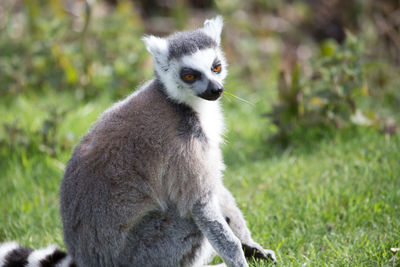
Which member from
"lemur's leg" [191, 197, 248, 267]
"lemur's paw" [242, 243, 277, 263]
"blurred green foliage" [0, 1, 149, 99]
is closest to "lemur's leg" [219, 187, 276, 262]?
"lemur's paw" [242, 243, 277, 263]

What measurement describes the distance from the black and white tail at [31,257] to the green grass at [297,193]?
59 cm

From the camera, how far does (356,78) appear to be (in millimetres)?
5215

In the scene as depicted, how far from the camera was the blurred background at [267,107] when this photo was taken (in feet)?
13.4

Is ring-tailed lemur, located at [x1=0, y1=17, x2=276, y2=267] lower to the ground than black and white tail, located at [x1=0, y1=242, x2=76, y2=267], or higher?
higher

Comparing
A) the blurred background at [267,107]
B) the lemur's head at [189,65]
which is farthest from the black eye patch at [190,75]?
the blurred background at [267,107]

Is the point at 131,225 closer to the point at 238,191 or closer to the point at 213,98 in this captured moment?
the point at 213,98

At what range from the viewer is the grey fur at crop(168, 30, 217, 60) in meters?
3.40

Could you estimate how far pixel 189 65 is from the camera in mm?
3359

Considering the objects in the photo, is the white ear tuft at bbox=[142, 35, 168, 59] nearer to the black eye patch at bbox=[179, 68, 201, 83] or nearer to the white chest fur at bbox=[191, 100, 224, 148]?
the black eye patch at bbox=[179, 68, 201, 83]

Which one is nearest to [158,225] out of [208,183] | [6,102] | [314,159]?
[208,183]

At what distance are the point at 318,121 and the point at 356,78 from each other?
67cm

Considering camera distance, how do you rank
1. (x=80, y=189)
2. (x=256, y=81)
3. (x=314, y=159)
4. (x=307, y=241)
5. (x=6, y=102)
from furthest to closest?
(x=256, y=81) → (x=6, y=102) → (x=314, y=159) → (x=307, y=241) → (x=80, y=189)

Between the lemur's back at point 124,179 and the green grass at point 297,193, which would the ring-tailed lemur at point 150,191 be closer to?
the lemur's back at point 124,179

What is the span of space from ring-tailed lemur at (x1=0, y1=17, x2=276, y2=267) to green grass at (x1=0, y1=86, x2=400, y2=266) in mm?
683
